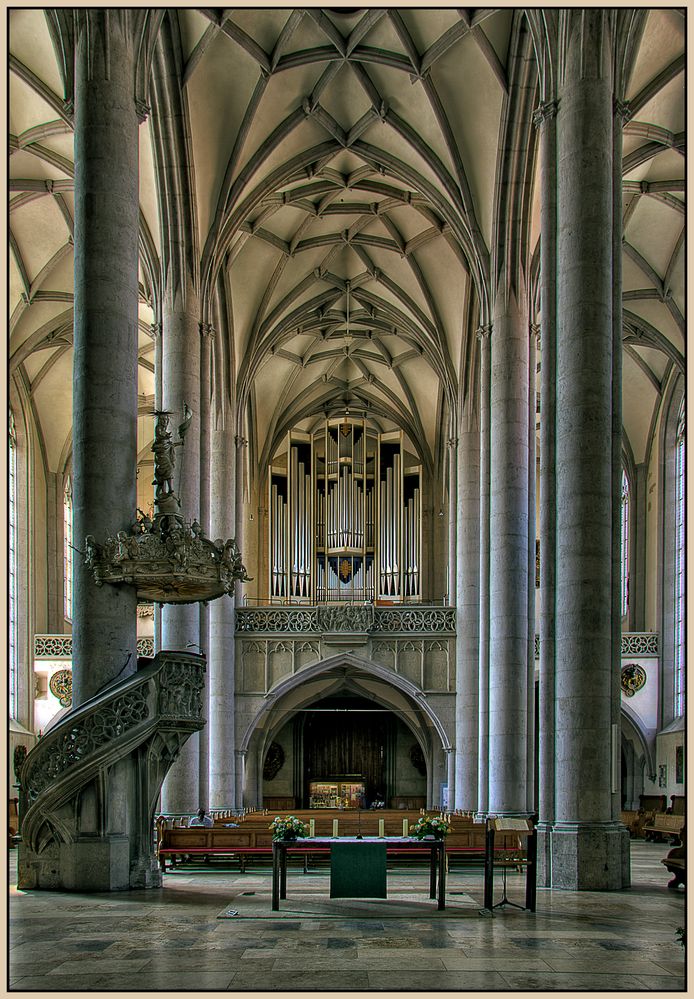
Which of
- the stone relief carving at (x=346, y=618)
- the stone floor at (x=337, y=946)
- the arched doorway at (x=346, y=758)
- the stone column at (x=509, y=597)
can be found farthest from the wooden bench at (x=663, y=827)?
the stone floor at (x=337, y=946)

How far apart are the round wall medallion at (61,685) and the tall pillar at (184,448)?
1155 centimetres

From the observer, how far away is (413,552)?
137 feet

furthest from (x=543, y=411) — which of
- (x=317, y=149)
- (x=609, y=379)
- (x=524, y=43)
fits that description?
(x=317, y=149)

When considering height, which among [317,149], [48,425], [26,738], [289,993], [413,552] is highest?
[317,149]

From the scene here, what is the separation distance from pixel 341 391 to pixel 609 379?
2940 centimetres

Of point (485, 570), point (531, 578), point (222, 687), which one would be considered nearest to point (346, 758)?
point (222, 687)

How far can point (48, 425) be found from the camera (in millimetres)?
37531

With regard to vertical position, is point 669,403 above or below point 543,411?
above

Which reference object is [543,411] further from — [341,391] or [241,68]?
[341,391]

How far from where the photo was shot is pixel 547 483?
52.6 feet

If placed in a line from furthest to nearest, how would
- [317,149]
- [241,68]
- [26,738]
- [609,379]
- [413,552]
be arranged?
[413,552] → [26,738] → [317,149] → [241,68] → [609,379]

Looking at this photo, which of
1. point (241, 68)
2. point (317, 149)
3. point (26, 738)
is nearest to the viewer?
point (241, 68)

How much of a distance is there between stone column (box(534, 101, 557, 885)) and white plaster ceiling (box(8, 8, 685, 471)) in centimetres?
567

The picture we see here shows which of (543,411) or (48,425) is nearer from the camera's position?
(543,411)
